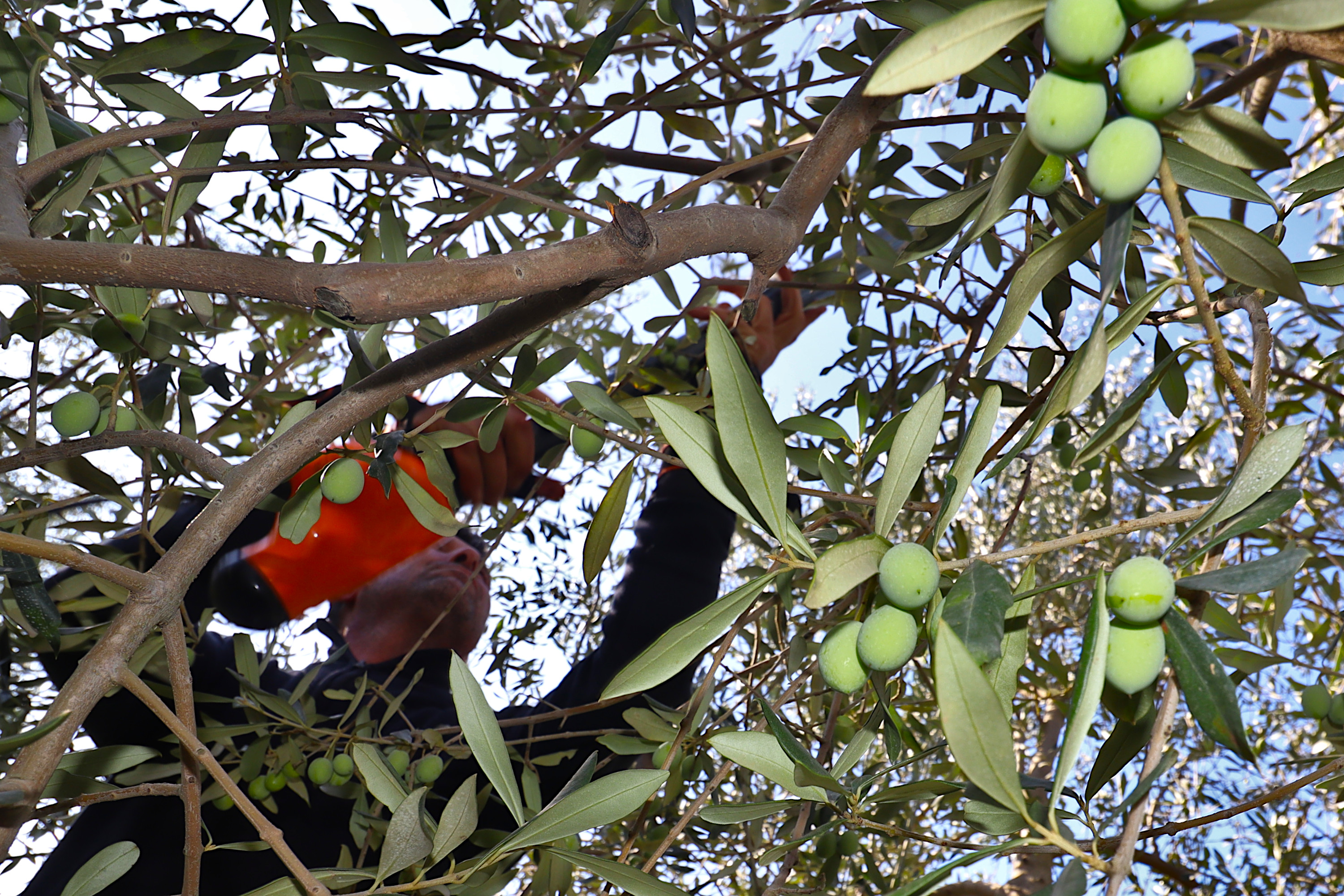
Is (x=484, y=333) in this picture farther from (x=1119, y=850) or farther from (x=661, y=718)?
(x=661, y=718)

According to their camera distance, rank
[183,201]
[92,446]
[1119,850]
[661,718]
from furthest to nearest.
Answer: [661,718]
[183,201]
[92,446]
[1119,850]

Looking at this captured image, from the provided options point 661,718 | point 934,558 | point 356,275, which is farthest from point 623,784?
point 661,718

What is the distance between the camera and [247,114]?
0.94 metres

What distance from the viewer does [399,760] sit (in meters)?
1.49

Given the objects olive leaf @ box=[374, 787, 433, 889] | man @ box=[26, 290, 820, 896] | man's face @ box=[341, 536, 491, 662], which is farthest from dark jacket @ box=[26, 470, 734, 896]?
olive leaf @ box=[374, 787, 433, 889]

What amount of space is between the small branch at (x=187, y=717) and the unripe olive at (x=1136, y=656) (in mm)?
630

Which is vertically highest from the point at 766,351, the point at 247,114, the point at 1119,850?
the point at 766,351

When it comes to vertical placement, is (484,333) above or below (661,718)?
above

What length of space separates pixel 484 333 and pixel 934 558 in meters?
0.43

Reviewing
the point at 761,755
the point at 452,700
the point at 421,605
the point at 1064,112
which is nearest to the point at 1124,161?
the point at 1064,112

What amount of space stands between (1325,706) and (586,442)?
0.95m

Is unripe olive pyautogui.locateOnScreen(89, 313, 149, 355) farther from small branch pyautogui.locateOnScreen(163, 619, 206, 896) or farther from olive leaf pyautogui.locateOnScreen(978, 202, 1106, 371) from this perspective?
olive leaf pyautogui.locateOnScreen(978, 202, 1106, 371)

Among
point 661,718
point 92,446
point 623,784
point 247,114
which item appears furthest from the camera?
point 661,718

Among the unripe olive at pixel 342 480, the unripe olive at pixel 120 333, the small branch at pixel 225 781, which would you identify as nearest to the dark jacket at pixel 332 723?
the unripe olive at pixel 120 333
